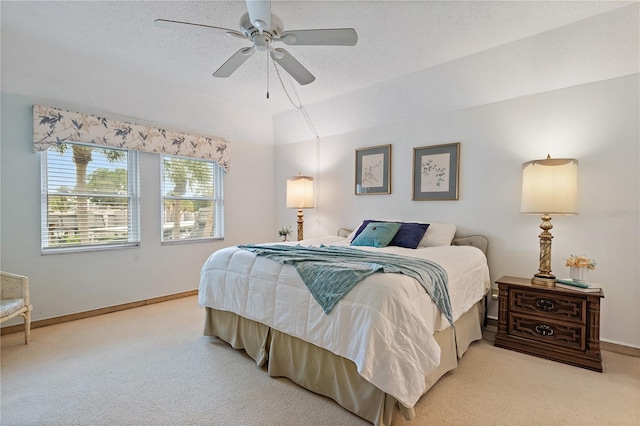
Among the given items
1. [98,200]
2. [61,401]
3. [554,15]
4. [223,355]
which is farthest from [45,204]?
[554,15]

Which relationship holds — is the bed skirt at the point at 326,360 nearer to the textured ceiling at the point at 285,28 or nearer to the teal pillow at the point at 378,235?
the teal pillow at the point at 378,235

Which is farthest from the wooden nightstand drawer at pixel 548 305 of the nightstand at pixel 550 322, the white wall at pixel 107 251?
the white wall at pixel 107 251

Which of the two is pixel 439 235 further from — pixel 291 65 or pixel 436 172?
pixel 291 65

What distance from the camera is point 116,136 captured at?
357 cm

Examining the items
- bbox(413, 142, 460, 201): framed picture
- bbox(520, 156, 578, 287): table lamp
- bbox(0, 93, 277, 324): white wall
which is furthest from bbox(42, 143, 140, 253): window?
bbox(520, 156, 578, 287): table lamp

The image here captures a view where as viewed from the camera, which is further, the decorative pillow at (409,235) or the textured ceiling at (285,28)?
the decorative pillow at (409,235)

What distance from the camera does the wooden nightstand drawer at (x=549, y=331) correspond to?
2424mm

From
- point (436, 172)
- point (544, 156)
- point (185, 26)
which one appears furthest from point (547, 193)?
point (185, 26)

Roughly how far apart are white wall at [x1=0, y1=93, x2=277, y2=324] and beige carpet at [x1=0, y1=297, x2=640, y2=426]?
619 millimetres

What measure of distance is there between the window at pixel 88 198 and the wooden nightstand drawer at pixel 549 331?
13.6ft

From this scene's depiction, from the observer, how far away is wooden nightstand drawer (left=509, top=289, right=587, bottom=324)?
2422 mm

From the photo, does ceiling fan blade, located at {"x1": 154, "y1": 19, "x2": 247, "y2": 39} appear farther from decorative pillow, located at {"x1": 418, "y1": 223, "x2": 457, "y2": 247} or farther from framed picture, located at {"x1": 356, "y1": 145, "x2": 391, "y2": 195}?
decorative pillow, located at {"x1": 418, "y1": 223, "x2": 457, "y2": 247}

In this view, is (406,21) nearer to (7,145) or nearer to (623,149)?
(623,149)

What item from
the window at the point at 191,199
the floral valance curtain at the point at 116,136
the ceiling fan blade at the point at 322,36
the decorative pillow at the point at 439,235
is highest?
the ceiling fan blade at the point at 322,36
